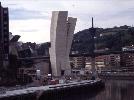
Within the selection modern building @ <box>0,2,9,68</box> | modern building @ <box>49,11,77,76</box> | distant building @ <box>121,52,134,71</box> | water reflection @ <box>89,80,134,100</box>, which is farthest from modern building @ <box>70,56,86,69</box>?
water reflection @ <box>89,80,134,100</box>

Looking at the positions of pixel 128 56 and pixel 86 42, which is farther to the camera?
pixel 86 42

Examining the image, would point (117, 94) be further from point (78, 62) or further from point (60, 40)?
point (78, 62)

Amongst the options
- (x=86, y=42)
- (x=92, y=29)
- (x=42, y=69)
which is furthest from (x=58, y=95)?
(x=86, y=42)

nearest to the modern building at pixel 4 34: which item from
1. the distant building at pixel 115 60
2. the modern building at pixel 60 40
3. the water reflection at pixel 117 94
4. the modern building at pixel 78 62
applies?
the modern building at pixel 60 40

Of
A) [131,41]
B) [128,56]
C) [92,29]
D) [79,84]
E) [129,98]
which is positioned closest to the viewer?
[129,98]

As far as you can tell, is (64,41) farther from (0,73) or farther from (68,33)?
(0,73)

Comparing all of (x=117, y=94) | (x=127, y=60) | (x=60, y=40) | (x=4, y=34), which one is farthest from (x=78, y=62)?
(x=117, y=94)

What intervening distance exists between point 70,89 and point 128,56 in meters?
60.1

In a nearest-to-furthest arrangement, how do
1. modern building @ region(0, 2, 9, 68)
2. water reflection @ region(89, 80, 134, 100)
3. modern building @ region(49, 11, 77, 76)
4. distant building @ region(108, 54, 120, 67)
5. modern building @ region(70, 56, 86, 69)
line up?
1. water reflection @ region(89, 80, 134, 100)
2. modern building @ region(0, 2, 9, 68)
3. modern building @ region(49, 11, 77, 76)
4. distant building @ region(108, 54, 120, 67)
5. modern building @ region(70, 56, 86, 69)

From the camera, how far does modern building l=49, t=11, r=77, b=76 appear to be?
239 ft

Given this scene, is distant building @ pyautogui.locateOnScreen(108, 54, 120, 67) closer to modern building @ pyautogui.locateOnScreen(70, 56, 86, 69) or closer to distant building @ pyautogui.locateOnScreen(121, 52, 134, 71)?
distant building @ pyautogui.locateOnScreen(121, 52, 134, 71)

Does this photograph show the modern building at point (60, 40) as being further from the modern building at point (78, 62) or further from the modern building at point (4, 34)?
the modern building at point (78, 62)

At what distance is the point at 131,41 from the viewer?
130m

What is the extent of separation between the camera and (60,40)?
7481 centimetres
